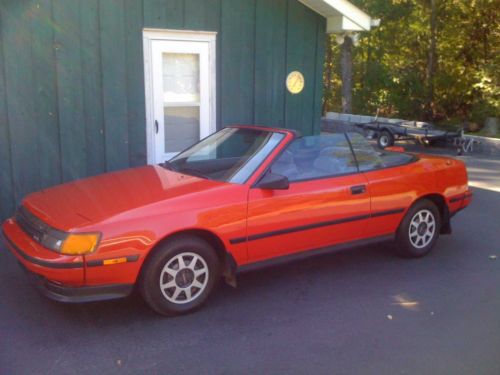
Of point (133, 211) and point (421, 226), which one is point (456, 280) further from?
point (133, 211)

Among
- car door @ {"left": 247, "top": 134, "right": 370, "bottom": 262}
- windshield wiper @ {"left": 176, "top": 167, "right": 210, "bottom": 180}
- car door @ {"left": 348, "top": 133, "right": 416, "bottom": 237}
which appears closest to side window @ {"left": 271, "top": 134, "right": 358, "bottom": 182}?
car door @ {"left": 247, "top": 134, "right": 370, "bottom": 262}

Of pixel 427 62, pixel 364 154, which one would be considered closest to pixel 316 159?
pixel 364 154

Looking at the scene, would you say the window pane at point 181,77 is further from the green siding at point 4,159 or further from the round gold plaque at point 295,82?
the green siding at point 4,159

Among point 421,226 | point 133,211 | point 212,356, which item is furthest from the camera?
point 421,226

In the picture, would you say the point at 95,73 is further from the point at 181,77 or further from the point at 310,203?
the point at 310,203

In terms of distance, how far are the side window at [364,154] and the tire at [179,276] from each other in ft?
6.12

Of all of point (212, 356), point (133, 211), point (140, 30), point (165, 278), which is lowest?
point (212, 356)

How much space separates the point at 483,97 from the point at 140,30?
13477mm

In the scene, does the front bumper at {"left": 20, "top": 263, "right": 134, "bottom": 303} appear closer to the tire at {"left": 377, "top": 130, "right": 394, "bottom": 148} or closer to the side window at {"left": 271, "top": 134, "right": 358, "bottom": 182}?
the side window at {"left": 271, "top": 134, "right": 358, "bottom": 182}

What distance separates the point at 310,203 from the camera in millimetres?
4629

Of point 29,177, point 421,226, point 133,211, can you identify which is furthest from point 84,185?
point 421,226

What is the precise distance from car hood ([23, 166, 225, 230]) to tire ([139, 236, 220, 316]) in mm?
420

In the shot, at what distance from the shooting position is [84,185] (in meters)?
4.76

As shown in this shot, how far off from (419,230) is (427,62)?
54.0 ft
